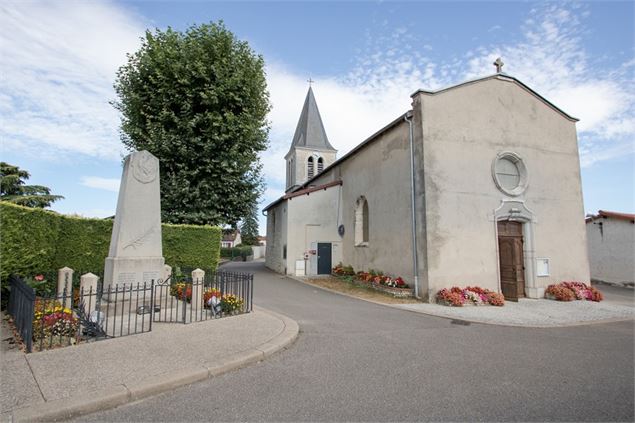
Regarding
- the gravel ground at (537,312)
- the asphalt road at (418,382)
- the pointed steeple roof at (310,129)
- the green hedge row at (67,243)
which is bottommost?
the gravel ground at (537,312)

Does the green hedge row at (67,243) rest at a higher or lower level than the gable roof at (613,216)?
lower

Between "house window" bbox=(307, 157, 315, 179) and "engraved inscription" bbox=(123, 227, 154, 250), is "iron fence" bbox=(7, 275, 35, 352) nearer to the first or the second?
"engraved inscription" bbox=(123, 227, 154, 250)

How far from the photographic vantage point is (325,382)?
416 centimetres

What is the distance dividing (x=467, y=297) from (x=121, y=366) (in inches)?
399

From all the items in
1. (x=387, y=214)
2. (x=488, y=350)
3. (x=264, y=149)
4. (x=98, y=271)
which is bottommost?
(x=488, y=350)


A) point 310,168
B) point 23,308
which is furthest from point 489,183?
point 310,168

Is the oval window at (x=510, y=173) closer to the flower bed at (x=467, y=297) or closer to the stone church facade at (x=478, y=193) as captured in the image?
the stone church facade at (x=478, y=193)

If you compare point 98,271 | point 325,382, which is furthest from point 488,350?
point 98,271

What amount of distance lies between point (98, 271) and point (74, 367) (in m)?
6.93

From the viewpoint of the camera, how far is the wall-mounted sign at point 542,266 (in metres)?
12.9

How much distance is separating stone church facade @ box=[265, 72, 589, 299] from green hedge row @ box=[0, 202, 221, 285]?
7413 mm

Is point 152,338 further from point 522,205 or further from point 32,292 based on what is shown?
point 522,205

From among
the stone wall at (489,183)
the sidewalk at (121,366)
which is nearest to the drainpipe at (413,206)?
the stone wall at (489,183)

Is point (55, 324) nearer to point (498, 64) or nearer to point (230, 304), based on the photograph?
point (230, 304)
